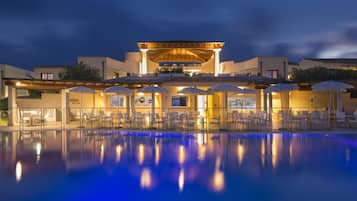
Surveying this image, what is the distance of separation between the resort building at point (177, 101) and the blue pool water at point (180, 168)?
3591mm

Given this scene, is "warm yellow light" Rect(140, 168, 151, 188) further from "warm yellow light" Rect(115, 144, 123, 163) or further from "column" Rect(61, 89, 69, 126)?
"column" Rect(61, 89, 69, 126)

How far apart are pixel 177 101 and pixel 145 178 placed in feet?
47.5

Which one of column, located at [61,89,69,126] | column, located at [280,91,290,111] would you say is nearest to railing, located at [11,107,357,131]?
column, located at [61,89,69,126]

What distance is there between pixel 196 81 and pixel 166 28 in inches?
1528

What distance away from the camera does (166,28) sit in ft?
185

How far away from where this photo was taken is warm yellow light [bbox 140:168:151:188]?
6.25 metres

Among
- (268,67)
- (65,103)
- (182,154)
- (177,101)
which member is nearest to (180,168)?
(182,154)

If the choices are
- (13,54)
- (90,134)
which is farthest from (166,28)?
(90,134)

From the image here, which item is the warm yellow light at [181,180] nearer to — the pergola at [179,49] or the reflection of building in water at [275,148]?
the reflection of building in water at [275,148]

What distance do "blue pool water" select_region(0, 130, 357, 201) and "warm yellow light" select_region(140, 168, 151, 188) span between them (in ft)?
0.08

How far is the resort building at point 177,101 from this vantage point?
16281 mm

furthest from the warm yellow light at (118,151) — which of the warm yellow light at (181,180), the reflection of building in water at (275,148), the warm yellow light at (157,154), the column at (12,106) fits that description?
the column at (12,106)

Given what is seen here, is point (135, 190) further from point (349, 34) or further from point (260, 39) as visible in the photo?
point (260, 39)

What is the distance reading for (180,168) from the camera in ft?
25.2
